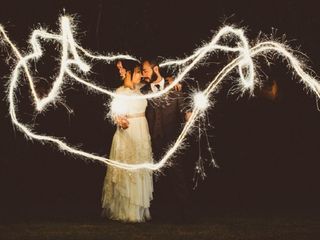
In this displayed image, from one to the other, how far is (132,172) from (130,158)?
0.18 meters

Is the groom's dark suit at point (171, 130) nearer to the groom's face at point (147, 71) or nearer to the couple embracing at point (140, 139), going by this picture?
the couple embracing at point (140, 139)

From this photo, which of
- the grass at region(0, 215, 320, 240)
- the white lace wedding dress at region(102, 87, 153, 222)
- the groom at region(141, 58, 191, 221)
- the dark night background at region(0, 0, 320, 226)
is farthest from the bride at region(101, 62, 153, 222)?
the dark night background at region(0, 0, 320, 226)

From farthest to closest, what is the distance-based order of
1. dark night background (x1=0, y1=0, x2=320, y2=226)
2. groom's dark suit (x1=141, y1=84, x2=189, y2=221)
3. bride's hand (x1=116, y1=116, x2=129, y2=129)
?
dark night background (x1=0, y1=0, x2=320, y2=226) → bride's hand (x1=116, y1=116, x2=129, y2=129) → groom's dark suit (x1=141, y1=84, x2=189, y2=221)

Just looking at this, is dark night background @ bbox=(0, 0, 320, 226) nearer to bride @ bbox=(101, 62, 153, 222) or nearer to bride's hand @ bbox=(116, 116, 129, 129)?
bride @ bbox=(101, 62, 153, 222)

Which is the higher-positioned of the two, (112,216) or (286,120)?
(286,120)

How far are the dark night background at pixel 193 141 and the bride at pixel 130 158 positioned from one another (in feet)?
1.92

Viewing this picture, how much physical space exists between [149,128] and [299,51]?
346cm

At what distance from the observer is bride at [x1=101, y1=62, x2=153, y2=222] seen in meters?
8.90

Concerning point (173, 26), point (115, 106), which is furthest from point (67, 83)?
point (115, 106)

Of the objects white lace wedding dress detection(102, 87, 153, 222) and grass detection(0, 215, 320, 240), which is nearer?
grass detection(0, 215, 320, 240)

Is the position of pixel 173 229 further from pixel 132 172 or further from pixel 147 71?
pixel 147 71

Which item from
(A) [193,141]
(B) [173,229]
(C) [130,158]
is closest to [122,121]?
(C) [130,158]

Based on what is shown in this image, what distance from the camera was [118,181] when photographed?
8969 millimetres

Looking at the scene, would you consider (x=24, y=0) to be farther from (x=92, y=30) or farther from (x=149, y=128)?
(x=149, y=128)
